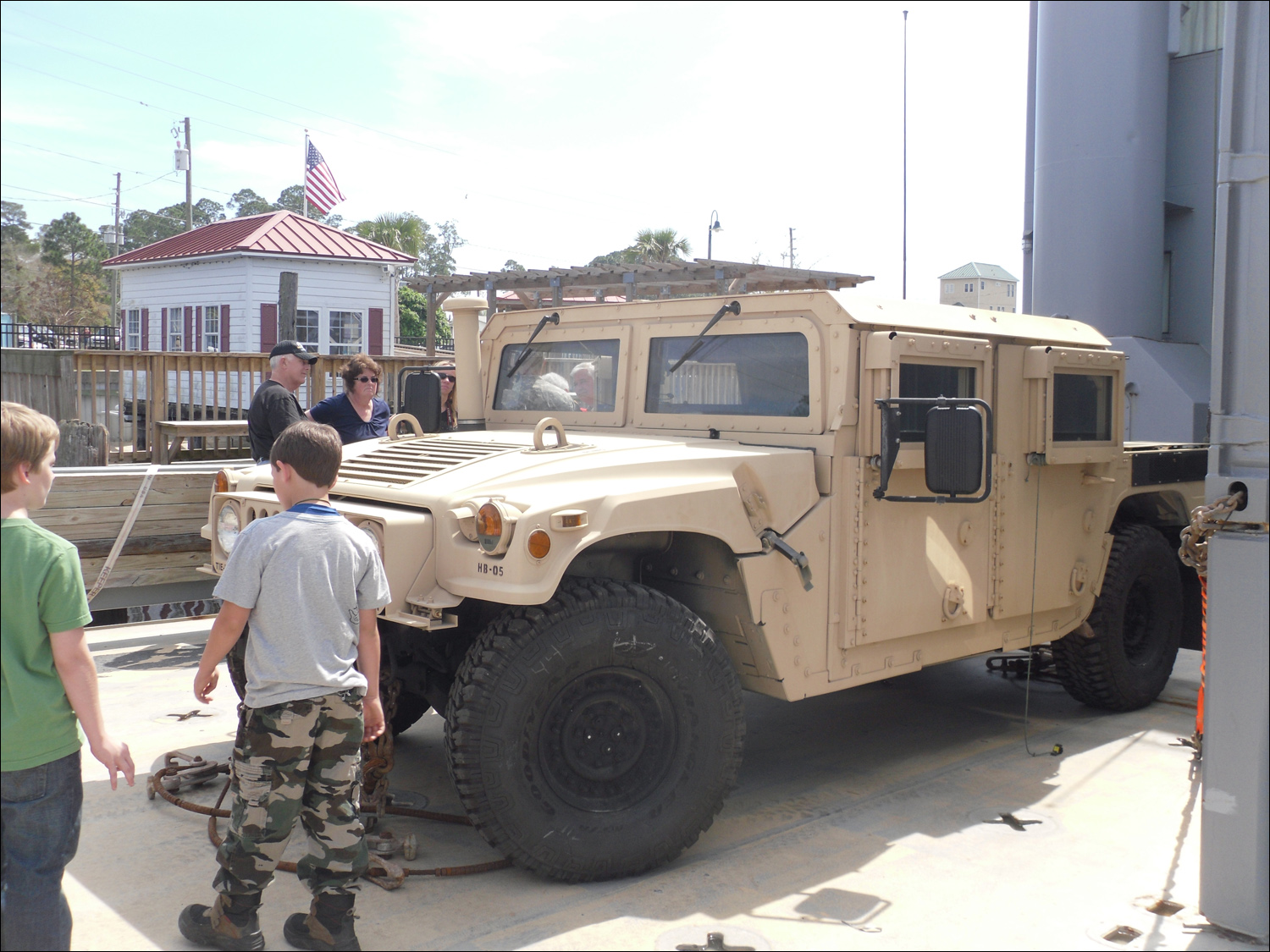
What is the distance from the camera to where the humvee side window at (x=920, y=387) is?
4285 millimetres

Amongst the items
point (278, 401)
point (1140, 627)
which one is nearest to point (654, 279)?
point (278, 401)

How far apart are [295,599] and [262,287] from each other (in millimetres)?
19310

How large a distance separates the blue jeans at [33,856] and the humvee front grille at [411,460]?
4.93 ft

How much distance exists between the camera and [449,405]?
23.0ft

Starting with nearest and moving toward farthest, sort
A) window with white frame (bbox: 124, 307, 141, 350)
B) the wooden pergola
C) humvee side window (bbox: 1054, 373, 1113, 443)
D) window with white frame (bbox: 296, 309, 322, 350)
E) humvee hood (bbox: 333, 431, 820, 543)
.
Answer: humvee hood (bbox: 333, 431, 820, 543) < humvee side window (bbox: 1054, 373, 1113, 443) < the wooden pergola < window with white frame (bbox: 296, 309, 322, 350) < window with white frame (bbox: 124, 307, 141, 350)

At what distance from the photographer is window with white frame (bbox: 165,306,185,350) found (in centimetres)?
2227

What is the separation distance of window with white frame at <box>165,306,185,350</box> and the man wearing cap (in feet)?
58.6

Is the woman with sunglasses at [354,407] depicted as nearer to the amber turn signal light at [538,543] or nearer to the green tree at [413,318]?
→ the amber turn signal light at [538,543]

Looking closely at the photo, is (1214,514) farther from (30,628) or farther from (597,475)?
(30,628)

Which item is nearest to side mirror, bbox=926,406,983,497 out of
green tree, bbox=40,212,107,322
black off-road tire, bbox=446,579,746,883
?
black off-road tire, bbox=446,579,746,883

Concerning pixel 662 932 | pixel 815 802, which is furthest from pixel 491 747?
pixel 815 802

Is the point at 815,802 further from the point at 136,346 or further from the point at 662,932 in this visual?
the point at 136,346


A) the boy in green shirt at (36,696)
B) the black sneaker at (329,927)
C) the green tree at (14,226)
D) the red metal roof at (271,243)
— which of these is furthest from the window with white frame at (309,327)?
the green tree at (14,226)

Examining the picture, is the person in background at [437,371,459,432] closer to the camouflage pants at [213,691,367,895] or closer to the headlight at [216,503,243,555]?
the headlight at [216,503,243,555]
